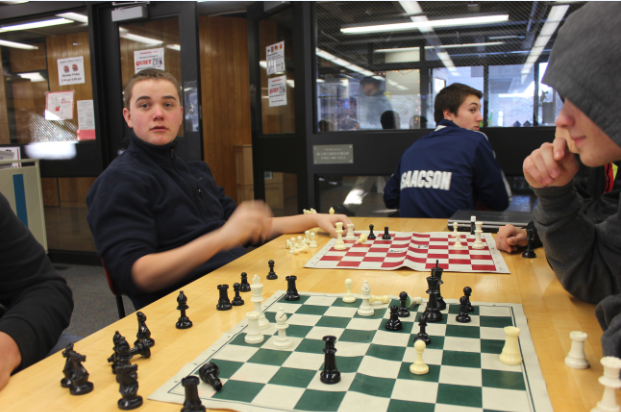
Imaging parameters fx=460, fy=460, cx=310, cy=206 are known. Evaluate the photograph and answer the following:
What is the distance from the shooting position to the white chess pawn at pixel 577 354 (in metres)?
0.83

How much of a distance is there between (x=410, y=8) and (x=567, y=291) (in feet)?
10.3

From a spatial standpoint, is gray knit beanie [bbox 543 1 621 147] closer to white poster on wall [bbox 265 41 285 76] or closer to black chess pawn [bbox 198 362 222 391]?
black chess pawn [bbox 198 362 222 391]

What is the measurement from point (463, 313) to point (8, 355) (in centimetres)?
102

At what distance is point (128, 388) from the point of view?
0.76 meters

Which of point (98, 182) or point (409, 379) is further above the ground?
point (98, 182)

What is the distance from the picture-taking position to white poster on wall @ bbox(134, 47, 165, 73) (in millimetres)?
4348

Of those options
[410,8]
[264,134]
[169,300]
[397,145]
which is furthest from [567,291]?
[264,134]

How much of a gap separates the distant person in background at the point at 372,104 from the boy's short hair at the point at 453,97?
0.81 meters

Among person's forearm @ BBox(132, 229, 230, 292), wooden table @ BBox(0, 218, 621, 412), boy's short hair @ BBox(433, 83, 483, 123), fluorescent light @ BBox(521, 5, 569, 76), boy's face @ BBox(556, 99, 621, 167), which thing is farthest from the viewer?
fluorescent light @ BBox(521, 5, 569, 76)

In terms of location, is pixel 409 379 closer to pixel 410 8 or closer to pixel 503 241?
pixel 503 241

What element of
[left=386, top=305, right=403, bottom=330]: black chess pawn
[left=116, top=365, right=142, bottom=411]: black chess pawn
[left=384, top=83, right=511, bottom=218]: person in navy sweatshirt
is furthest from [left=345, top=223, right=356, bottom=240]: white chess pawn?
[left=116, top=365, right=142, bottom=411]: black chess pawn

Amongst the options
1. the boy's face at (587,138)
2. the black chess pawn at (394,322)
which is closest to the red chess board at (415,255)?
the black chess pawn at (394,322)

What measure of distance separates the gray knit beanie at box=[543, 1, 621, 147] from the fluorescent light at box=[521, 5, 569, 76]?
9.59 feet

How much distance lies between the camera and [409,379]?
0.79 meters
